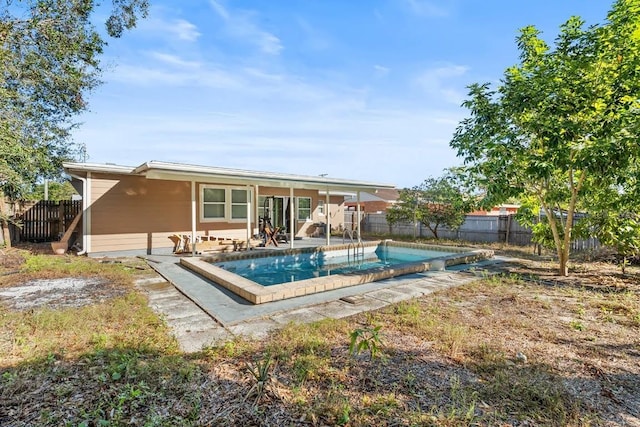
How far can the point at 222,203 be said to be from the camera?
39.8 feet

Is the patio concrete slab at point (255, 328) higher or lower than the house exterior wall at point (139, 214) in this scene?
lower

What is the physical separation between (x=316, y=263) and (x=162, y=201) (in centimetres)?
560

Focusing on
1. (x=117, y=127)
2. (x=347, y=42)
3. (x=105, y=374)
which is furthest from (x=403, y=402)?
(x=117, y=127)

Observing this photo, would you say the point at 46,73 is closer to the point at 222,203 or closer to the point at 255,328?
the point at 222,203

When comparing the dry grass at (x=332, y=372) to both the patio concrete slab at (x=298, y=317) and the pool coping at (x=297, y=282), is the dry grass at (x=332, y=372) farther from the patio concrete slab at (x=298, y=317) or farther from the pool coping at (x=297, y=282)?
the pool coping at (x=297, y=282)

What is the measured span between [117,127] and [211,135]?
4.72 metres

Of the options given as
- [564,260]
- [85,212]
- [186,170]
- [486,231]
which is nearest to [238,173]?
[186,170]

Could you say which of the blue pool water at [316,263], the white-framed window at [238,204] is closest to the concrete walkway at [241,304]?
the blue pool water at [316,263]

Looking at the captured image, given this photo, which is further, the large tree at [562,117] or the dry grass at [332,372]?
the large tree at [562,117]

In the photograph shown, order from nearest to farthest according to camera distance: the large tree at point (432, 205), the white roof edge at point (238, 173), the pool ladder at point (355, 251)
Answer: the white roof edge at point (238, 173)
the pool ladder at point (355, 251)
the large tree at point (432, 205)

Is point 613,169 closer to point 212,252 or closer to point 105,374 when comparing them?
point 105,374

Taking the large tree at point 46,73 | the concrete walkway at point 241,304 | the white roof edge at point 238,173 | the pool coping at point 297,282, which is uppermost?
the large tree at point 46,73

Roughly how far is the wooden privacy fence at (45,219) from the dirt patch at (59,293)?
6.30 meters

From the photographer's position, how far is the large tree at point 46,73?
8797 mm
